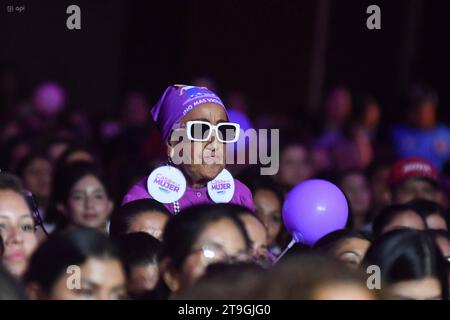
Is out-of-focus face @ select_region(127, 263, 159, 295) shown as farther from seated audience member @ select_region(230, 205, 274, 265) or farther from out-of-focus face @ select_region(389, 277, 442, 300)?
out-of-focus face @ select_region(389, 277, 442, 300)

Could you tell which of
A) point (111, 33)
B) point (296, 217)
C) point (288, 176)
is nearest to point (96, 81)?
point (111, 33)

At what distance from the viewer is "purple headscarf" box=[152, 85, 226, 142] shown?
18.5 ft

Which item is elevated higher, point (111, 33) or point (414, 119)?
point (111, 33)

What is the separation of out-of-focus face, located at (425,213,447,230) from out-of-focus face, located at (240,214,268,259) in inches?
97.8

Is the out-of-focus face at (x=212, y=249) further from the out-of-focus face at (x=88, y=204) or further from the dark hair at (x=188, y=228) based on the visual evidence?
the out-of-focus face at (x=88, y=204)

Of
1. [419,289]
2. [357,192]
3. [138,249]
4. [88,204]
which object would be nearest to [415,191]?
[357,192]

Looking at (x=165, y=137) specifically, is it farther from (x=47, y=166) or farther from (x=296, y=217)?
(x=47, y=166)

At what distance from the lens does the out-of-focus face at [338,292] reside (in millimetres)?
3344

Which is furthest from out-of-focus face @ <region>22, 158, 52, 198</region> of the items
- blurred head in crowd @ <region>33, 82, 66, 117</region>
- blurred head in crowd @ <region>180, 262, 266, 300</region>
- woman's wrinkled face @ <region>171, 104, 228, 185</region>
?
blurred head in crowd @ <region>180, 262, 266, 300</region>

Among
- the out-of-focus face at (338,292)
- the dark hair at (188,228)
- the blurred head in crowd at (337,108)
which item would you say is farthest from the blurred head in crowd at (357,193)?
the out-of-focus face at (338,292)

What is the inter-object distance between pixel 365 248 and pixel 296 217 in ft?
2.49

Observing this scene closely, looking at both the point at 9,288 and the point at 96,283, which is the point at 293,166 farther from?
the point at 9,288

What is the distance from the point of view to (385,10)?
39.5ft

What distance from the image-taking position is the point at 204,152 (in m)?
5.57
